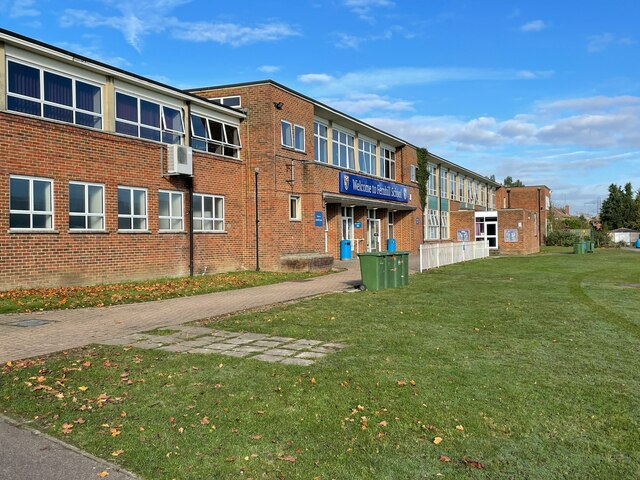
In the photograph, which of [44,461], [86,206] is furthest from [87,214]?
[44,461]

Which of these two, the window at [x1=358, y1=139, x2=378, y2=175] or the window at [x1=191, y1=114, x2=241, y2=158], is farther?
the window at [x1=358, y1=139, x2=378, y2=175]

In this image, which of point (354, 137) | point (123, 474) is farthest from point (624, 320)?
point (354, 137)

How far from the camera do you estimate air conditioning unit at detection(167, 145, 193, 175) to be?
1762 centimetres

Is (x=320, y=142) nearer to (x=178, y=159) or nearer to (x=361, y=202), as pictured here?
(x=361, y=202)

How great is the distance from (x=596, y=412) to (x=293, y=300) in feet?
27.6

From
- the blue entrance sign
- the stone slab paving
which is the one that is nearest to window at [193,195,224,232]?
the blue entrance sign

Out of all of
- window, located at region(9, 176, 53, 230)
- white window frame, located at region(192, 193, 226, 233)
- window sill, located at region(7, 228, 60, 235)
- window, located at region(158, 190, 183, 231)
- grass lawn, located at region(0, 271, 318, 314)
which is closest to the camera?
grass lawn, located at region(0, 271, 318, 314)

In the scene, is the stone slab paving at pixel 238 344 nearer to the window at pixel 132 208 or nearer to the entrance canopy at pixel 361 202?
the window at pixel 132 208

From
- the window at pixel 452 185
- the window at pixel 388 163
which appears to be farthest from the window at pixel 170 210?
the window at pixel 452 185

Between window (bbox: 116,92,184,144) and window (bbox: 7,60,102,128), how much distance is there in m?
0.84

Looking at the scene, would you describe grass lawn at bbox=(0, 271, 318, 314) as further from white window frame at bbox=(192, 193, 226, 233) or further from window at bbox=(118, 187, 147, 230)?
white window frame at bbox=(192, 193, 226, 233)

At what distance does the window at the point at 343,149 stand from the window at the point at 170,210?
10.9m

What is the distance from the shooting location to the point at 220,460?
3.75 m

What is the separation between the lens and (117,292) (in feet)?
44.4
